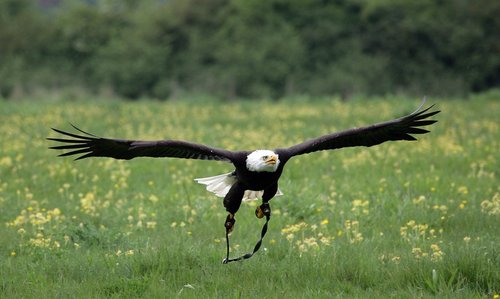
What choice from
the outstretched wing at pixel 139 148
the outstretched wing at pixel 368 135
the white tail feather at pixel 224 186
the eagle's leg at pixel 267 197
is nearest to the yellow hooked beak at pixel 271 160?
the outstretched wing at pixel 368 135

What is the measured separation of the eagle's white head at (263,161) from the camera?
645 cm

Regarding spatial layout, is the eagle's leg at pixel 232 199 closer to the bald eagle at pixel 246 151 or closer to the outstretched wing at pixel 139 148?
the bald eagle at pixel 246 151

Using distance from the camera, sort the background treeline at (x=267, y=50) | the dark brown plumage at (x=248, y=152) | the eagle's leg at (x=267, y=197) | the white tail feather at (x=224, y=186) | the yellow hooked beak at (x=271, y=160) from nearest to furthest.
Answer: the yellow hooked beak at (x=271, y=160) → the dark brown plumage at (x=248, y=152) → the eagle's leg at (x=267, y=197) → the white tail feather at (x=224, y=186) → the background treeline at (x=267, y=50)

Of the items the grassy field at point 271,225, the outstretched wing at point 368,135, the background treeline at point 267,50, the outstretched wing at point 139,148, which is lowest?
the grassy field at point 271,225

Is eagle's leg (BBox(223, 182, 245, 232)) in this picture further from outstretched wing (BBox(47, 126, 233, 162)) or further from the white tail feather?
the white tail feather

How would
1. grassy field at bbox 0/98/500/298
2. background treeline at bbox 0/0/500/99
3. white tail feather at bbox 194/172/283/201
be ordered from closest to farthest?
grassy field at bbox 0/98/500/298, white tail feather at bbox 194/172/283/201, background treeline at bbox 0/0/500/99

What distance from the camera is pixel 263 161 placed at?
255 inches

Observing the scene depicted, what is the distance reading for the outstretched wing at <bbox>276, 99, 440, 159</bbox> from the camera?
7.03 metres

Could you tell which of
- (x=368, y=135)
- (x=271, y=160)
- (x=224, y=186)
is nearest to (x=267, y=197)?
(x=224, y=186)

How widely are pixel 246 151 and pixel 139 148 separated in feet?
3.01

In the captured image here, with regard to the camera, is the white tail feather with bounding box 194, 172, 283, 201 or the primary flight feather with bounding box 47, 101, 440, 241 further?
the white tail feather with bounding box 194, 172, 283, 201

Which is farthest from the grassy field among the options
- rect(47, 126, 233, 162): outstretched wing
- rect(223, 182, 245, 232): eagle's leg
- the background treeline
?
the background treeline

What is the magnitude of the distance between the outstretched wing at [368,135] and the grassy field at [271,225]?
0.96 meters

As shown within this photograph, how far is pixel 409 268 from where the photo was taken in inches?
264
